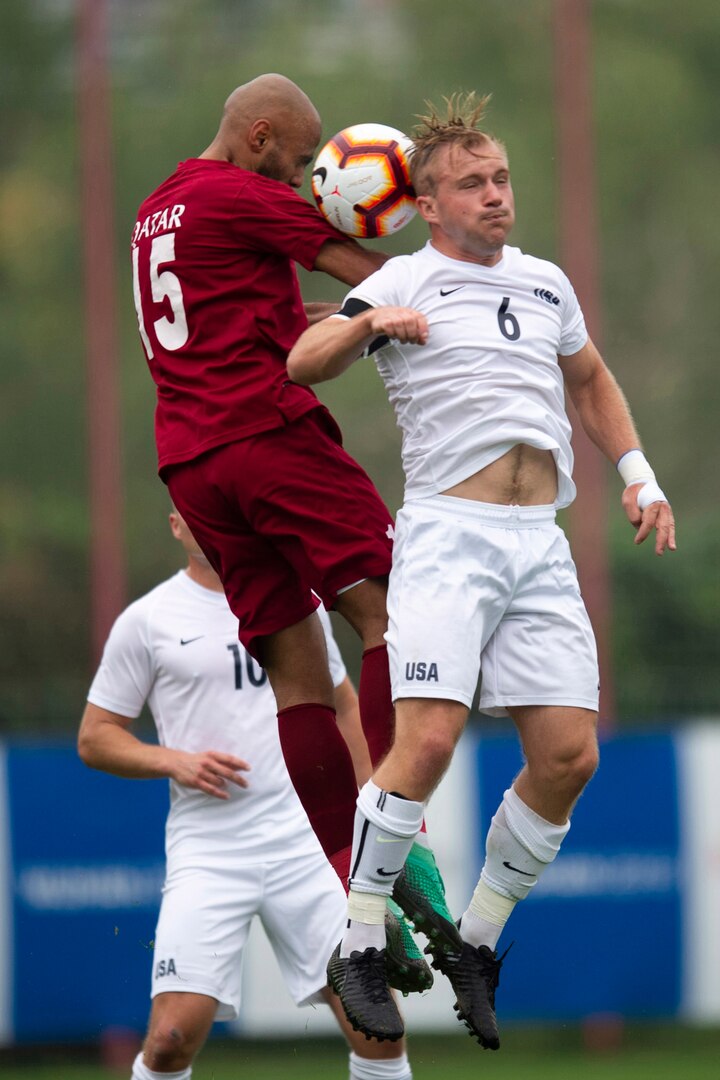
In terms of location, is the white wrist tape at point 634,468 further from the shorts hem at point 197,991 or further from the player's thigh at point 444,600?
the shorts hem at point 197,991

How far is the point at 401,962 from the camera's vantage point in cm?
530

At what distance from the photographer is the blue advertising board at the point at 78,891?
1076 centimetres

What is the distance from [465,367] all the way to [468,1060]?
24.8ft

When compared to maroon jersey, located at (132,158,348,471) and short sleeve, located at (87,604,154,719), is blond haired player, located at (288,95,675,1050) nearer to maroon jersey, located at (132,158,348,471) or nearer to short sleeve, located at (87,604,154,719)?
maroon jersey, located at (132,158,348,471)

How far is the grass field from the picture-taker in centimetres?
1106

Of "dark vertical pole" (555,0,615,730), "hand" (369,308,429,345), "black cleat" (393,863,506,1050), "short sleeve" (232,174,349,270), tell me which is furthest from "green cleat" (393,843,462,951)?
"dark vertical pole" (555,0,615,730)

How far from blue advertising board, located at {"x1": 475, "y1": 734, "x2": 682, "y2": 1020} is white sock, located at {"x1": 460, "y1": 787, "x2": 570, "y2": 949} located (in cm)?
546

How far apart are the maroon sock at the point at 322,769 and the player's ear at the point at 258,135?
1.69 meters

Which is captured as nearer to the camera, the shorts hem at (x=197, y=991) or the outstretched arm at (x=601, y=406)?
the outstretched arm at (x=601, y=406)

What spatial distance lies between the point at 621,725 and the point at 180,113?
7.78 meters

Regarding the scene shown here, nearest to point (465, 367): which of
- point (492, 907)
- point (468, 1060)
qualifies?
point (492, 907)

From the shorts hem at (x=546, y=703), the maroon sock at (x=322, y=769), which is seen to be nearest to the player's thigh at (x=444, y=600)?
the shorts hem at (x=546, y=703)

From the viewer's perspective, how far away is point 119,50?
17.0 m

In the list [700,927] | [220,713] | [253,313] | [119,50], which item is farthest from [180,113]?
[253,313]
